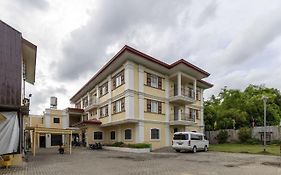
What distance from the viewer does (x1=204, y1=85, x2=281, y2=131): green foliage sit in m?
45.7

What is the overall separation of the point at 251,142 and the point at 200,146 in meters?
13.3

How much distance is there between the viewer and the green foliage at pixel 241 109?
45.7 metres

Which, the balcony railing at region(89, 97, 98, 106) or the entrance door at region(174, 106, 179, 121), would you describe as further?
the balcony railing at region(89, 97, 98, 106)

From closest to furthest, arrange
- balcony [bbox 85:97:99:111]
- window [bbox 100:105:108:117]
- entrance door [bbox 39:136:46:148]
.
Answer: window [bbox 100:105:108:117] → balcony [bbox 85:97:99:111] → entrance door [bbox 39:136:46:148]

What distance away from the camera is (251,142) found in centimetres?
3600

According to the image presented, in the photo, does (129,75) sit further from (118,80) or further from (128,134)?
(128,134)

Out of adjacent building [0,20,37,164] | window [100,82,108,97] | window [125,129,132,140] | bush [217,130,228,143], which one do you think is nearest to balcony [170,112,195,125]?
window [125,129,132,140]

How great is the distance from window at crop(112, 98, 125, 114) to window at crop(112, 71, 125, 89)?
182 cm

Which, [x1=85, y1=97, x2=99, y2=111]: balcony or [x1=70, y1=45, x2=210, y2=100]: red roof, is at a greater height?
[x1=70, y1=45, x2=210, y2=100]: red roof

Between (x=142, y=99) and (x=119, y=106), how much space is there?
9.67 feet

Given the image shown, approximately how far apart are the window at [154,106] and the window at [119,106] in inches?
106

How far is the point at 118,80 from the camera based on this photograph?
99.9 feet

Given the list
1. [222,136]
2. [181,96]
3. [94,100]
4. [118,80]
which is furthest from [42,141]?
[222,136]

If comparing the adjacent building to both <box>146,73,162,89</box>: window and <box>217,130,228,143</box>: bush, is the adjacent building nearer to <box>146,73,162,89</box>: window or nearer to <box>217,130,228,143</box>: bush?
<box>146,73,162,89</box>: window
